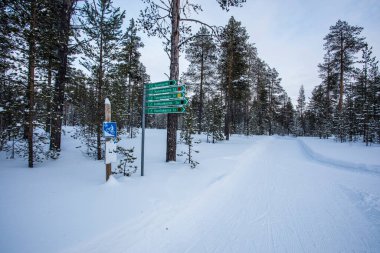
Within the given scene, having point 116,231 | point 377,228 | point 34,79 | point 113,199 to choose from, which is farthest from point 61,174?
point 377,228

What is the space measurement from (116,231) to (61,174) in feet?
14.0

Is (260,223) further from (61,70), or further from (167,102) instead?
(61,70)

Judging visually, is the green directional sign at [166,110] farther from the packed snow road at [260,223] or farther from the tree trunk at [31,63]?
the tree trunk at [31,63]

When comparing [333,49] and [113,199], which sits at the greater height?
[333,49]

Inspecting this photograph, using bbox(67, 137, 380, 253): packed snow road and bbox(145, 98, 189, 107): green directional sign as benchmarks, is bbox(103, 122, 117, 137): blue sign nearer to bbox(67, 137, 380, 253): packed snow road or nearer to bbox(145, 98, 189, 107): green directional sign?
bbox(145, 98, 189, 107): green directional sign

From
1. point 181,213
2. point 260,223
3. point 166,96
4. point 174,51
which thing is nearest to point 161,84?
point 166,96

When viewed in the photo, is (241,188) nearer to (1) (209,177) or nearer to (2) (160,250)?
(1) (209,177)

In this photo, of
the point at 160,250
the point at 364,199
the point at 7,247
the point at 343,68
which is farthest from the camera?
the point at 343,68

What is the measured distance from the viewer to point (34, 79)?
20.6 ft

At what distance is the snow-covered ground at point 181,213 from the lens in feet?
8.52

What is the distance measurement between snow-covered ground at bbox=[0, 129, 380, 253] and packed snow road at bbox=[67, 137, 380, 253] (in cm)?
2

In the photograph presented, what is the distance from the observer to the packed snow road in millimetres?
2664

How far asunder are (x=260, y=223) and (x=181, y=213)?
1.59 m

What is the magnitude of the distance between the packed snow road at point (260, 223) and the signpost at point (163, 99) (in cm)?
250
